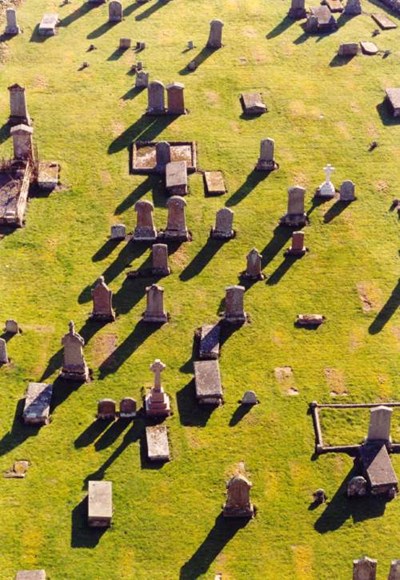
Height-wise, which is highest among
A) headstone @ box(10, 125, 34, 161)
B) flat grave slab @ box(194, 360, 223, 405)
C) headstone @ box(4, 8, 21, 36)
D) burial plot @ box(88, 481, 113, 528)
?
headstone @ box(10, 125, 34, 161)

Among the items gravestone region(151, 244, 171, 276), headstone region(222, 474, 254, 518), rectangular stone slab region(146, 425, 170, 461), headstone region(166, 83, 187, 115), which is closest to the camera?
headstone region(222, 474, 254, 518)

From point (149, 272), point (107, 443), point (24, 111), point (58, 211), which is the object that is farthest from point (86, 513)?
point (24, 111)

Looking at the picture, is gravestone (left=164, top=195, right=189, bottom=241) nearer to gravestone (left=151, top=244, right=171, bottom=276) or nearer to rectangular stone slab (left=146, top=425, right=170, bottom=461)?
gravestone (left=151, top=244, right=171, bottom=276)

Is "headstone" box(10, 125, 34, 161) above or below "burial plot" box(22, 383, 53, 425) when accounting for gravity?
above

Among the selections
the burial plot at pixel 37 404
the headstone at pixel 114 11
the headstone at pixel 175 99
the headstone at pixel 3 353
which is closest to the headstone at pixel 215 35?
the headstone at pixel 114 11

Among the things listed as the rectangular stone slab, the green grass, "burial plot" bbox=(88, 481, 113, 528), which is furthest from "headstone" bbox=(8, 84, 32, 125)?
"burial plot" bbox=(88, 481, 113, 528)

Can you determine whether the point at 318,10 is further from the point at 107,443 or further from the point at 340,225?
the point at 107,443

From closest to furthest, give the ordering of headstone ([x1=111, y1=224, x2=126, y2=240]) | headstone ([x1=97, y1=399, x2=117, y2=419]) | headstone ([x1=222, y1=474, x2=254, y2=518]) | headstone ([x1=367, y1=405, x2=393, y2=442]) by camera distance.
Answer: headstone ([x1=222, y1=474, x2=254, y2=518]) → headstone ([x1=367, y1=405, x2=393, y2=442]) → headstone ([x1=97, y1=399, x2=117, y2=419]) → headstone ([x1=111, y1=224, x2=126, y2=240])

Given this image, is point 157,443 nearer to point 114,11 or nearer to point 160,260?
point 160,260
